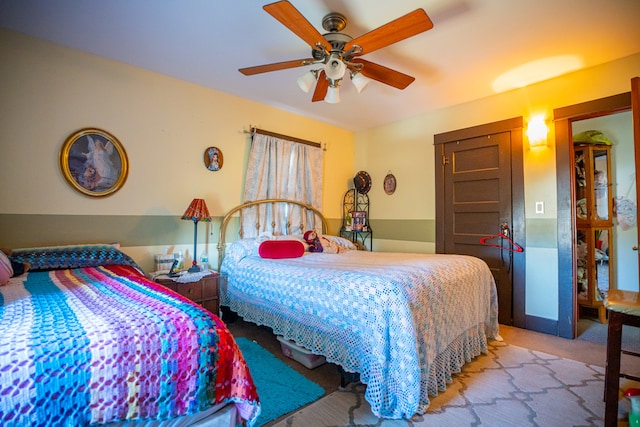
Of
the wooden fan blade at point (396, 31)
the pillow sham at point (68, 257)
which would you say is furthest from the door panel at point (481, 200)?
the pillow sham at point (68, 257)

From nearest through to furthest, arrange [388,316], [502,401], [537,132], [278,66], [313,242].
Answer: [388,316] → [502,401] → [278,66] → [537,132] → [313,242]

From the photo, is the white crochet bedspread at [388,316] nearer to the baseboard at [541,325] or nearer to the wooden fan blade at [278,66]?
the baseboard at [541,325]

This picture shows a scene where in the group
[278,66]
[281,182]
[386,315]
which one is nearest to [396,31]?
[278,66]

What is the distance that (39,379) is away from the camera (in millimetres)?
793

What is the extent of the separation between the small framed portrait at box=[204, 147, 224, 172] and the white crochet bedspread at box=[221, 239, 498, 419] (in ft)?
4.25

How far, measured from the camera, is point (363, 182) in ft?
15.3

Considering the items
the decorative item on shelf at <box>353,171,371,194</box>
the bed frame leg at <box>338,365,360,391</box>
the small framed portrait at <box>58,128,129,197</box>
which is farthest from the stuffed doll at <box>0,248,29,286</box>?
the decorative item on shelf at <box>353,171,371,194</box>

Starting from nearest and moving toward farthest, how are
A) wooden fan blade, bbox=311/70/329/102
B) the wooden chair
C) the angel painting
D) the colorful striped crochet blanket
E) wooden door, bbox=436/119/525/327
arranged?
the colorful striped crochet blanket → the wooden chair → wooden fan blade, bbox=311/70/329/102 → the angel painting → wooden door, bbox=436/119/525/327

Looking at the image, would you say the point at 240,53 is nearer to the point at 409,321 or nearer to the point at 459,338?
the point at 409,321

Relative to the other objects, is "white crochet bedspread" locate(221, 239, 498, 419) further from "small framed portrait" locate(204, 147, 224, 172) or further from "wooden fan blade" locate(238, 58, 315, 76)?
"wooden fan blade" locate(238, 58, 315, 76)

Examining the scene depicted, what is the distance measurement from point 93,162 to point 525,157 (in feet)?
14.0

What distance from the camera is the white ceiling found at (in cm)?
200

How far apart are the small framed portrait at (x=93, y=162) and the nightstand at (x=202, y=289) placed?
97 centimetres

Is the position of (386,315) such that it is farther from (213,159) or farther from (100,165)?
(100,165)
